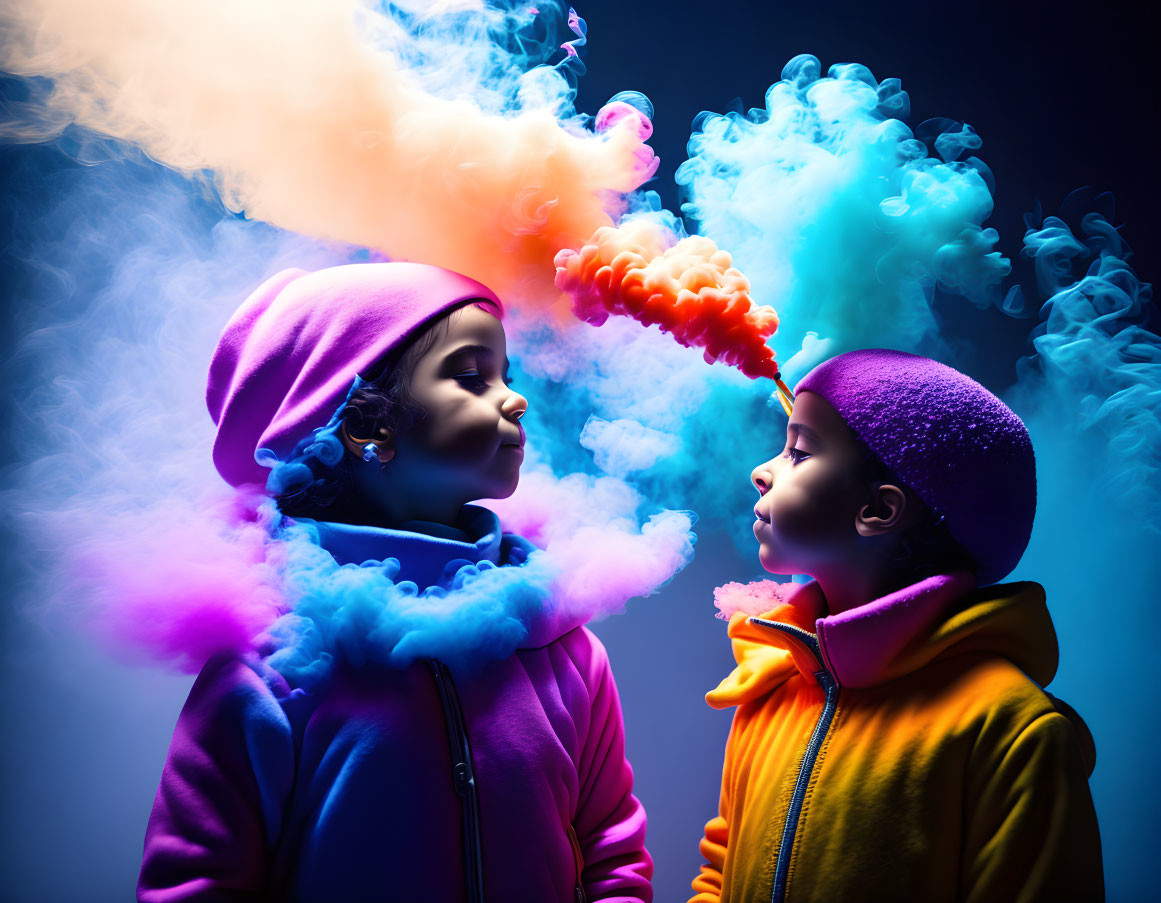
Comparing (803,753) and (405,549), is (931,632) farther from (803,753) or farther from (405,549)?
(405,549)

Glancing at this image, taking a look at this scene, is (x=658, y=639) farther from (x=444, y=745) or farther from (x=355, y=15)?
(x=355, y=15)

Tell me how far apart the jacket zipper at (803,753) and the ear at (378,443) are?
2.09 feet

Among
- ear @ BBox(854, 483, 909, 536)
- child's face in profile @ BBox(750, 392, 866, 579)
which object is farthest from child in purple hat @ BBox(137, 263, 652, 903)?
ear @ BBox(854, 483, 909, 536)

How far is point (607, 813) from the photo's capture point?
1.28 metres

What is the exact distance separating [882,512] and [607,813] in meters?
0.64

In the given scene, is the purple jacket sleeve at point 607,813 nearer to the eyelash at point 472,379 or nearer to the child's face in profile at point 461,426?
the child's face in profile at point 461,426

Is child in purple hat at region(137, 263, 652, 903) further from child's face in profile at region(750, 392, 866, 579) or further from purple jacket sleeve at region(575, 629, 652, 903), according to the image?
child's face in profile at region(750, 392, 866, 579)

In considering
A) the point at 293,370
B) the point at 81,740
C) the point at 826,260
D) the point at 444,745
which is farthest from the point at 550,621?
the point at 81,740

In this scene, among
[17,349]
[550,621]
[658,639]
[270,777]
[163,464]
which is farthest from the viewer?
[658,639]

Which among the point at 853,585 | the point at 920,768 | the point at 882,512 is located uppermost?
the point at 882,512

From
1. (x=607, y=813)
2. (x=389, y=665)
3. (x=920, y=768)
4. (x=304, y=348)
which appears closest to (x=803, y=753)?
(x=920, y=768)

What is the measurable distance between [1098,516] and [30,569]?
229cm

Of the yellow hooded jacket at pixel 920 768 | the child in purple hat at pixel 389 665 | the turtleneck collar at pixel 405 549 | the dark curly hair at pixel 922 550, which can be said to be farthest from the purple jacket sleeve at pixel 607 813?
the dark curly hair at pixel 922 550

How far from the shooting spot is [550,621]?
1.23 metres
